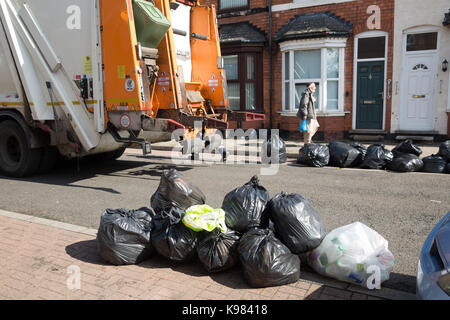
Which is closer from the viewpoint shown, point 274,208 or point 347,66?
point 274,208

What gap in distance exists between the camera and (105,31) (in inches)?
247

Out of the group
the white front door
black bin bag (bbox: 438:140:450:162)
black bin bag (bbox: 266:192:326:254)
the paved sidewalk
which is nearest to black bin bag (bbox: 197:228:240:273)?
the paved sidewalk

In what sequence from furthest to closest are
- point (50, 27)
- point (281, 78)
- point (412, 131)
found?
point (281, 78), point (412, 131), point (50, 27)

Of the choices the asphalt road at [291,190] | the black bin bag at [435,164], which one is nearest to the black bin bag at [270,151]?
the asphalt road at [291,190]

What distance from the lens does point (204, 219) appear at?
354 cm

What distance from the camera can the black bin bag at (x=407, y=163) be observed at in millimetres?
7594

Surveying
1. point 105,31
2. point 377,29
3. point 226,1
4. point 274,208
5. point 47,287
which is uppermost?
point 226,1

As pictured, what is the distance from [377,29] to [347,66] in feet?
4.10

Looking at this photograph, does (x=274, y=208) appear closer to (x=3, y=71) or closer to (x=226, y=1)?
(x=3, y=71)

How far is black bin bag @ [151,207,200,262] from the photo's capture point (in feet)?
11.6

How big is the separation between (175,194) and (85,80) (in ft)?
10.4

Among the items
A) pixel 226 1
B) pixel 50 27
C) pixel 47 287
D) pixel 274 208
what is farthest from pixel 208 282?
pixel 226 1

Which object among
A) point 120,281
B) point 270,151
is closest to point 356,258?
point 120,281

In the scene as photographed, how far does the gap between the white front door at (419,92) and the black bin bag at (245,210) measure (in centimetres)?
912
